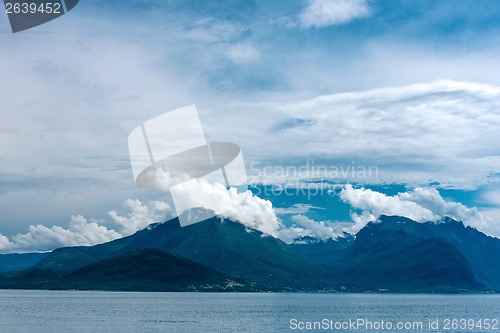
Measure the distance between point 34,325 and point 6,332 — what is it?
2604cm

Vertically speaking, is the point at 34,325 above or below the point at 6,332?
below

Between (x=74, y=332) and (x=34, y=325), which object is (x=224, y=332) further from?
(x=34, y=325)

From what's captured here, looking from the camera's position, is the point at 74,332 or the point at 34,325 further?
the point at 34,325

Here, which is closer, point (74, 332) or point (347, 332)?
point (74, 332)

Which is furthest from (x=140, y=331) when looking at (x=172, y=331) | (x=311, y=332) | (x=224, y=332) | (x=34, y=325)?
(x=311, y=332)

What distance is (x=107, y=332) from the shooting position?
18162 cm

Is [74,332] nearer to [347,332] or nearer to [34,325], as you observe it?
[34,325]

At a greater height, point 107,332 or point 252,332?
point 107,332

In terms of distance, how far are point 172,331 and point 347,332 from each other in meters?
62.8

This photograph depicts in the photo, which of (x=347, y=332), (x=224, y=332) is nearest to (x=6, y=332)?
(x=224, y=332)

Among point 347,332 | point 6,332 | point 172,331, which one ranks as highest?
point 6,332

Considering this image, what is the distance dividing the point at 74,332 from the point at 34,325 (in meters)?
28.9

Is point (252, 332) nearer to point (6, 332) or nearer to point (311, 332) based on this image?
point (311, 332)

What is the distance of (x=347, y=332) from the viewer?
653 feet
